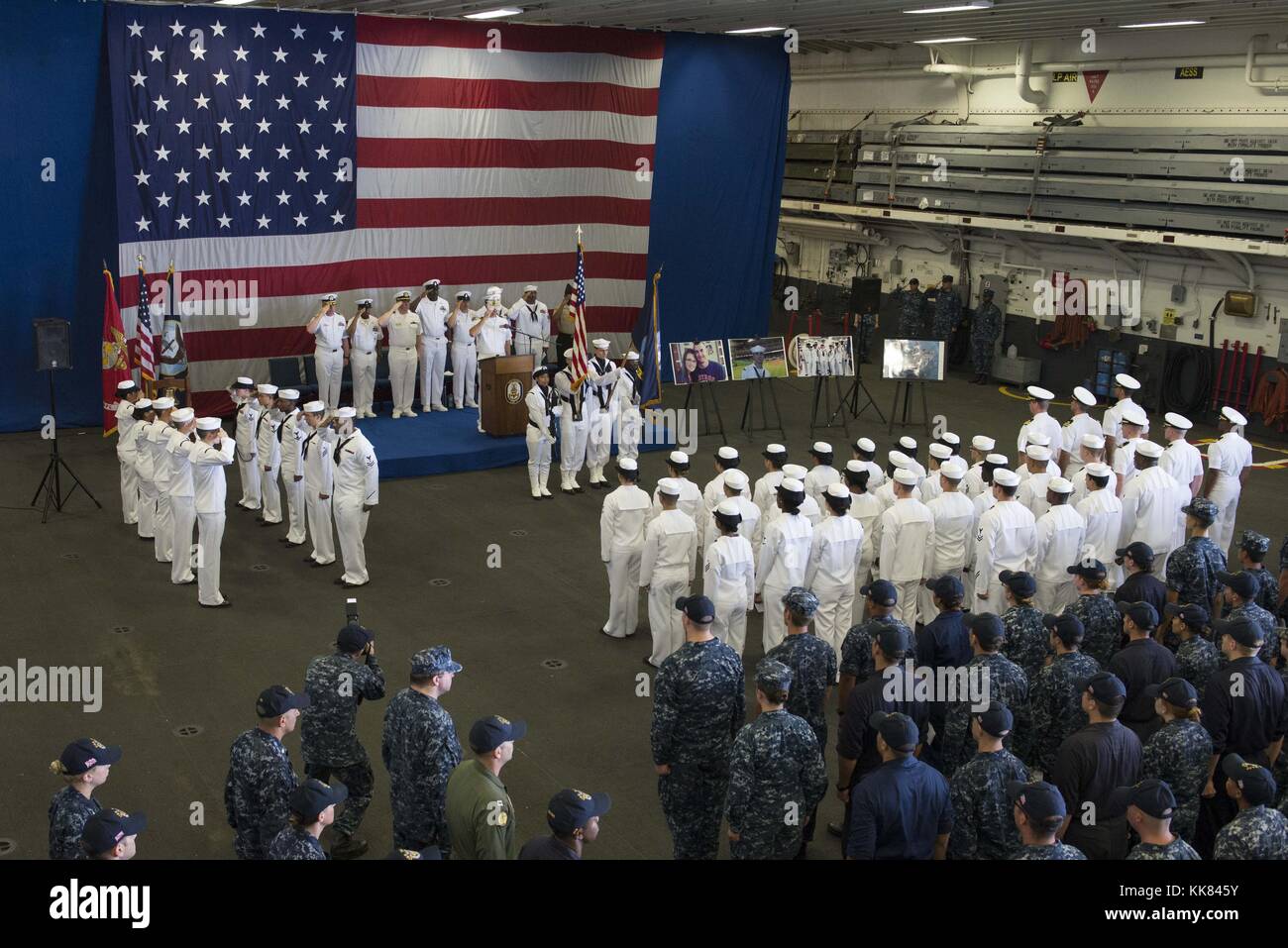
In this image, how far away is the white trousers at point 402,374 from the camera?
55.8 ft

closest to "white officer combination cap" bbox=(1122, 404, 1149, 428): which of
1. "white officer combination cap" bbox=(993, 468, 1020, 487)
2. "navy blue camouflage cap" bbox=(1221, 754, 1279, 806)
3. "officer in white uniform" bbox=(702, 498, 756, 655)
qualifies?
→ "white officer combination cap" bbox=(993, 468, 1020, 487)

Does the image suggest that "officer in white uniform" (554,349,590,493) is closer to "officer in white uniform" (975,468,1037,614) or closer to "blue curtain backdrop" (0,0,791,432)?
"blue curtain backdrop" (0,0,791,432)

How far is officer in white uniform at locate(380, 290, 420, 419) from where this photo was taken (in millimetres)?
17000

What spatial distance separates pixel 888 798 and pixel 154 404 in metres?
8.55

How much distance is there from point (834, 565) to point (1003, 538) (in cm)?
136

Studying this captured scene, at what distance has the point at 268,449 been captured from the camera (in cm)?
1279

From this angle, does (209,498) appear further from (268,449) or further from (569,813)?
(569,813)

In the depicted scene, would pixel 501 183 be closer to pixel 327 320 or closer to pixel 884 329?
pixel 327 320

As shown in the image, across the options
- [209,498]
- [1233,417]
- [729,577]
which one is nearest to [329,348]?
[209,498]

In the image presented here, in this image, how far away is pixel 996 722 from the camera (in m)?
5.71

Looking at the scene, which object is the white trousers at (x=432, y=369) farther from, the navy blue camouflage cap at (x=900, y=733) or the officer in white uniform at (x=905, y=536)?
the navy blue camouflage cap at (x=900, y=733)

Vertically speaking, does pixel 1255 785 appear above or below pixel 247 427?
below

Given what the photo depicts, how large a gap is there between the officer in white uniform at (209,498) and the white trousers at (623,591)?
3463 millimetres

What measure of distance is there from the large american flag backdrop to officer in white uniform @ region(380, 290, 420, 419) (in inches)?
36.8
